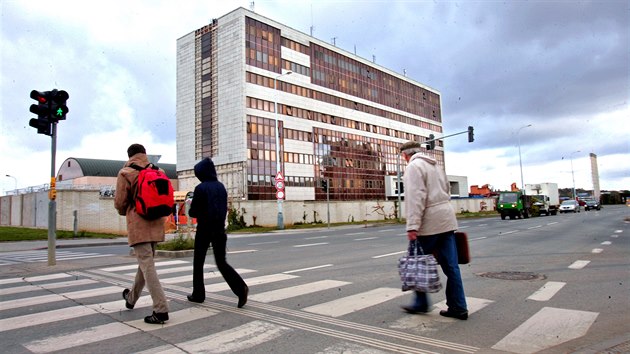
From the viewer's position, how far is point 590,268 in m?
8.01

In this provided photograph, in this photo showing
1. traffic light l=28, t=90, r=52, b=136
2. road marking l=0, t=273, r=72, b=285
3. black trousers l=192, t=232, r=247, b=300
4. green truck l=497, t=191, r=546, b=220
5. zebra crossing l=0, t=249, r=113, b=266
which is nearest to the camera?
black trousers l=192, t=232, r=247, b=300

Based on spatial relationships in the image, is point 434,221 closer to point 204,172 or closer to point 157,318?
point 204,172

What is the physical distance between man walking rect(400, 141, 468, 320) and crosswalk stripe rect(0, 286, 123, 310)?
4.59m

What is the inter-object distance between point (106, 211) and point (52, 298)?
27741mm

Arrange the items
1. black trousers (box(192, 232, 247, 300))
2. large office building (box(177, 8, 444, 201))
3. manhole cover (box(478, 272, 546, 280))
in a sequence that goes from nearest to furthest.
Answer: black trousers (box(192, 232, 247, 300)), manhole cover (box(478, 272, 546, 280)), large office building (box(177, 8, 444, 201))

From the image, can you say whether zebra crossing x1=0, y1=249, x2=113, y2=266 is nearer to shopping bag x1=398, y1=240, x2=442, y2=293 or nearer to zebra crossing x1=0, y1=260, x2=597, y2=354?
zebra crossing x1=0, y1=260, x2=597, y2=354

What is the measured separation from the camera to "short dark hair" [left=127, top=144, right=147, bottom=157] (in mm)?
4922

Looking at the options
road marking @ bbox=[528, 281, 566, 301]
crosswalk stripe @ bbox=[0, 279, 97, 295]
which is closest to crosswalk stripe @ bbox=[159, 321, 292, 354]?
road marking @ bbox=[528, 281, 566, 301]

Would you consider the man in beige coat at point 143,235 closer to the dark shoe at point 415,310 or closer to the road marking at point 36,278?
the dark shoe at point 415,310

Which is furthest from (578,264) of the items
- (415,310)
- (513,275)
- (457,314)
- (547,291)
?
(415,310)

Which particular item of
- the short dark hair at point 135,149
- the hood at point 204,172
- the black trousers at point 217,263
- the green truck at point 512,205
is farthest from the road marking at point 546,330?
the green truck at point 512,205

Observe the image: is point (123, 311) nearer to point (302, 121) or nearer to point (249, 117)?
point (249, 117)

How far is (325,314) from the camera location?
4.78 m

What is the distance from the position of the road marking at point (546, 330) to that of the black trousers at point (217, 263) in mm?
2974
